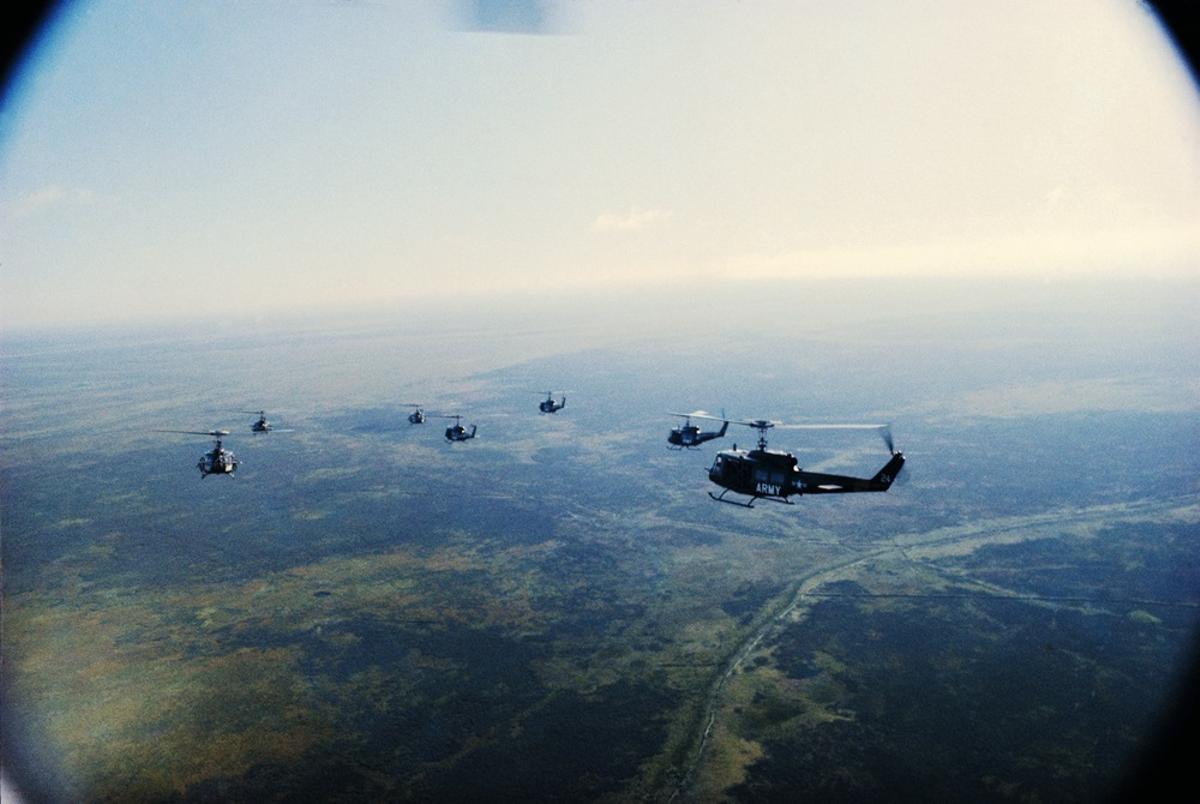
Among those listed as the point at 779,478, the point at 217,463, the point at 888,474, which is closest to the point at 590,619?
the point at 779,478

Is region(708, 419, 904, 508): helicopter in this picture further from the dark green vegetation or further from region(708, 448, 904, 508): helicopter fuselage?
the dark green vegetation

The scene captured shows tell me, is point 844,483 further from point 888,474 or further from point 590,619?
point 590,619

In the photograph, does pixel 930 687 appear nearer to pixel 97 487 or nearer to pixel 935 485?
pixel 935 485

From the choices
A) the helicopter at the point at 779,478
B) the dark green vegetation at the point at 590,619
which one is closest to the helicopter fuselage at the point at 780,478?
the helicopter at the point at 779,478

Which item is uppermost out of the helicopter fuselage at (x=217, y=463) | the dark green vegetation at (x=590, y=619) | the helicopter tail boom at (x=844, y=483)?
the helicopter tail boom at (x=844, y=483)

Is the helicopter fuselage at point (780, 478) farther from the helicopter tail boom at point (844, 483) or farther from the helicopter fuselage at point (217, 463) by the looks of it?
the helicopter fuselage at point (217, 463)

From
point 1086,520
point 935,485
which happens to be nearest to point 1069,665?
point 1086,520

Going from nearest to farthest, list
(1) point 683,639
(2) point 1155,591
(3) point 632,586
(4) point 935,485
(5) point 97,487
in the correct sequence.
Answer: (1) point 683,639
(2) point 1155,591
(3) point 632,586
(4) point 935,485
(5) point 97,487

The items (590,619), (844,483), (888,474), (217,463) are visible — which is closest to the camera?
(888,474)
